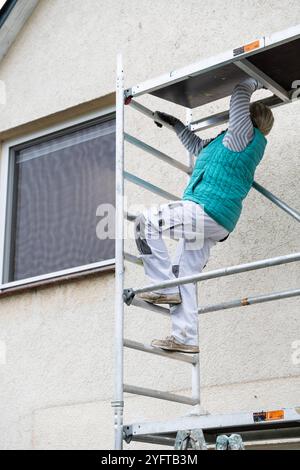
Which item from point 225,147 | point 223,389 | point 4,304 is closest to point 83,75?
point 4,304

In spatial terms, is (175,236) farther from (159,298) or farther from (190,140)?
(190,140)

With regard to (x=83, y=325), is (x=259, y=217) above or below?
above

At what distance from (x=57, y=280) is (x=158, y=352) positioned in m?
1.87

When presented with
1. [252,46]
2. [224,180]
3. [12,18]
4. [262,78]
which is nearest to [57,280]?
[224,180]

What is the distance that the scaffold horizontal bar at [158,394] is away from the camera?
489cm

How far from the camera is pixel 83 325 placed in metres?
6.56

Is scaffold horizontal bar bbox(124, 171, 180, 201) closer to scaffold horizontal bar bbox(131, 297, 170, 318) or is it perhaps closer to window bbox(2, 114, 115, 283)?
scaffold horizontal bar bbox(131, 297, 170, 318)

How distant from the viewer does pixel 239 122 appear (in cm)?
523

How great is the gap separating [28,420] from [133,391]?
192 centimetres

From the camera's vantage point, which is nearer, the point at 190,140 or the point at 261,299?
the point at 261,299

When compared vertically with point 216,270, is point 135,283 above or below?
above

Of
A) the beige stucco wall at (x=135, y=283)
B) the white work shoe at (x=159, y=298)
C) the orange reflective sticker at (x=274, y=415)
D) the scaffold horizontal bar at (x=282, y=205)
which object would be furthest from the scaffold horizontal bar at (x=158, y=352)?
the scaffold horizontal bar at (x=282, y=205)

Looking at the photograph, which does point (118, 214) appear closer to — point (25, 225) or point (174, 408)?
point (174, 408)

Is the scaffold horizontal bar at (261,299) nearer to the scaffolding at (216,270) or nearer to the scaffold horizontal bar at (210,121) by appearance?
the scaffolding at (216,270)
